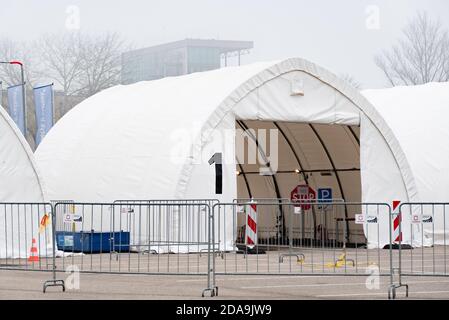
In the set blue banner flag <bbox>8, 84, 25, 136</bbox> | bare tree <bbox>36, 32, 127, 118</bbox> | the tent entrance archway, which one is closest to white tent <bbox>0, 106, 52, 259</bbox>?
the tent entrance archway

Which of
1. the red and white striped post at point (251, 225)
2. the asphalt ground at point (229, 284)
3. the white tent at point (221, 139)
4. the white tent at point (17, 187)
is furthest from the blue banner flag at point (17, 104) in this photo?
the asphalt ground at point (229, 284)

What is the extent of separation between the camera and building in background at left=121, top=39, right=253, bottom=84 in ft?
339

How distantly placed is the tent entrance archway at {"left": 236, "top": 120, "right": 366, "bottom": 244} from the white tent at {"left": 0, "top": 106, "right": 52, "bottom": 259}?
7.72 metres

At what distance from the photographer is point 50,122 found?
34250 millimetres

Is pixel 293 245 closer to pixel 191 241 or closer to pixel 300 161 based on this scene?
pixel 191 241

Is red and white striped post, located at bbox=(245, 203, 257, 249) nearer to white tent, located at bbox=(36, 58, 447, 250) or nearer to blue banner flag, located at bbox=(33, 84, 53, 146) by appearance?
white tent, located at bbox=(36, 58, 447, 250)

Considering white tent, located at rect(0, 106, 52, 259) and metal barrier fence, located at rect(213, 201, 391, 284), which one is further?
white tent, located at rect(0, 106, 52, 259)

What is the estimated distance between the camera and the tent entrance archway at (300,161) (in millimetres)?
28578

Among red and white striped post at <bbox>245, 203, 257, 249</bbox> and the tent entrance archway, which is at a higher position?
the tent entrance archway

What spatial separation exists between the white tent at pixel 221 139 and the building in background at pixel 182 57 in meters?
A: 50.7

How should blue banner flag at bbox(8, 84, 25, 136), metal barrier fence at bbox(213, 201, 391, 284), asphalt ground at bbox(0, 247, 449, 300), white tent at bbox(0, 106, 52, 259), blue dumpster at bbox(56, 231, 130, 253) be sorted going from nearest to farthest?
asphalt ground at bbox(0, 247, 449, 300), metal barrier fence at bbox(213, 201, 391, 284), white tent at bbox(0, 106, 52, 259), blue dumpster at bbox(56, 231, 130, 253), blue banner flag at bbox(8, 84, 25, 136)

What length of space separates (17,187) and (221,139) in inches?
194

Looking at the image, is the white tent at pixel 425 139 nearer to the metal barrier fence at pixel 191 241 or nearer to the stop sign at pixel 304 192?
the metal barrier fence at pixel 191 241

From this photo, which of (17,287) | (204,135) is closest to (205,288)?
(17,287)
